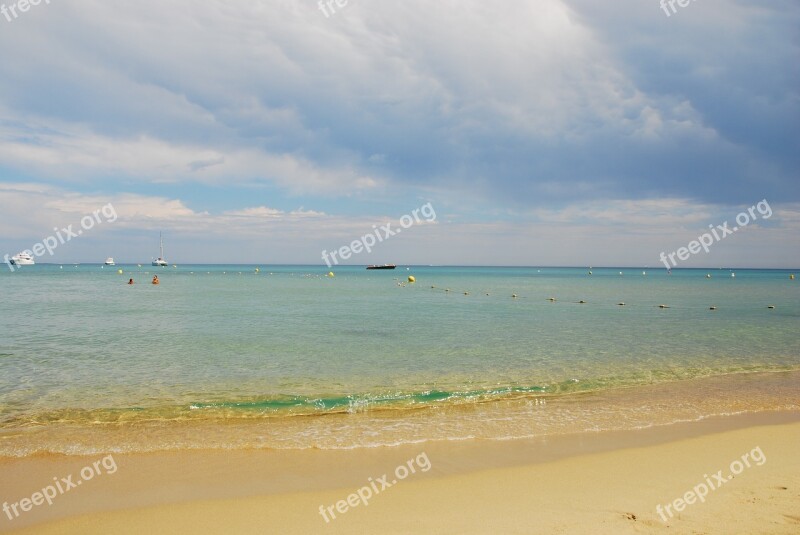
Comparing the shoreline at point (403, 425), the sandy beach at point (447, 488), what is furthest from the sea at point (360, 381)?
the sandy beach at point (447, 488)

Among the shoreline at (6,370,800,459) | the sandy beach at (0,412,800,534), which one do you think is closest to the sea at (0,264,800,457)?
the shoreline at (6,370,800,459)

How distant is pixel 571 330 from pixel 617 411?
16.0 m

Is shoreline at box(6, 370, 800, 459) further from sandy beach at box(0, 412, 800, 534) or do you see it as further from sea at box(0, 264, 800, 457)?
sandy beach at box(0, 412, 800, 534)

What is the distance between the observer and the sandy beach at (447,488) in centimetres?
606

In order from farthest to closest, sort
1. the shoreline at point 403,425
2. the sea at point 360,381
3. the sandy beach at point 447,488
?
the sea at point 360,381 < the shoreline at point 403,425 < the sandy beach at point 447,488

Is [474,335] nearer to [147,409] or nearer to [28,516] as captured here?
[147,409]

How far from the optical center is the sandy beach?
6059 mm

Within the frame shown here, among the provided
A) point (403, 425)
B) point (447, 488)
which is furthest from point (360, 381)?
point (447, 488)

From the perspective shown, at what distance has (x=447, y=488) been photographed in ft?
23.5

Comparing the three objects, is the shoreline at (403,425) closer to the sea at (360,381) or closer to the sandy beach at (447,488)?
the sea at (360,381)

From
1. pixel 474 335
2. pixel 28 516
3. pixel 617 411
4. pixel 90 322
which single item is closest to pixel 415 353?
pixel 474 335

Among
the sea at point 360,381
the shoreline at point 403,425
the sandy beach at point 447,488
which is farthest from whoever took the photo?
the sea at point 360,381

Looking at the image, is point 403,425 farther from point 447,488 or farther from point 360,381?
point 360,381

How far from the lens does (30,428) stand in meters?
10.2
